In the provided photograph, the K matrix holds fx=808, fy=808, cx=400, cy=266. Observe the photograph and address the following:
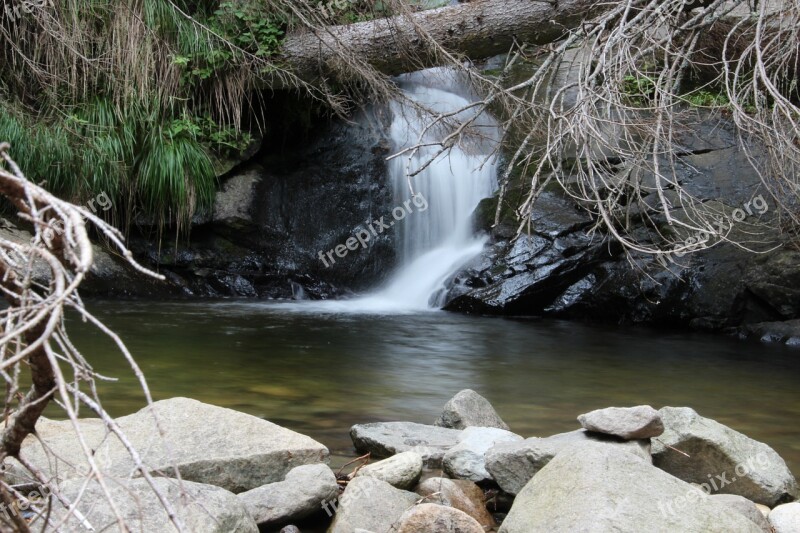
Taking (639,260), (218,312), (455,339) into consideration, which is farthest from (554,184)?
(218,312)

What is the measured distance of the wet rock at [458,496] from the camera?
289 cm

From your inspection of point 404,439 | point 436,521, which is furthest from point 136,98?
point 436,521

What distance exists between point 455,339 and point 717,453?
3715mm

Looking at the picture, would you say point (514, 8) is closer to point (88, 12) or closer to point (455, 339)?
point (455, 339)

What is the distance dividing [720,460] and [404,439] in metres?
1.29

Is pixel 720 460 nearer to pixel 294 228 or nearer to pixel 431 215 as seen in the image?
pixel 431 215

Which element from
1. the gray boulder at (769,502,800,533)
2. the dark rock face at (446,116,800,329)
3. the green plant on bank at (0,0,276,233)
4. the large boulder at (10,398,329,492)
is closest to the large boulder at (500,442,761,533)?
the gray boulder at (769,502,800,533)

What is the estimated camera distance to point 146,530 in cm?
225

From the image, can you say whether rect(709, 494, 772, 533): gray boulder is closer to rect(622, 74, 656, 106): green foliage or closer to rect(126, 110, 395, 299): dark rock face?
rect(622, 74, 656, 106): green foliage

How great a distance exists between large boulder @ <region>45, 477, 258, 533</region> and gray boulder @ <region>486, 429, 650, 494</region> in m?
0.97

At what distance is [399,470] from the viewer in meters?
3.04

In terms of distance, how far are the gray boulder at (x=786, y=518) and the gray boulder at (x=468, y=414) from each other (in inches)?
52.6

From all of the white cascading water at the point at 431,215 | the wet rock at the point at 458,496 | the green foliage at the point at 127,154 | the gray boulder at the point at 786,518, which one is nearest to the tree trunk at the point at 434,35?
the white cascading water at the point at 431,215

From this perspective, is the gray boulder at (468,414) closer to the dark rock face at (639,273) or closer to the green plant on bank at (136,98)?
the dark rock face at (639,273)
